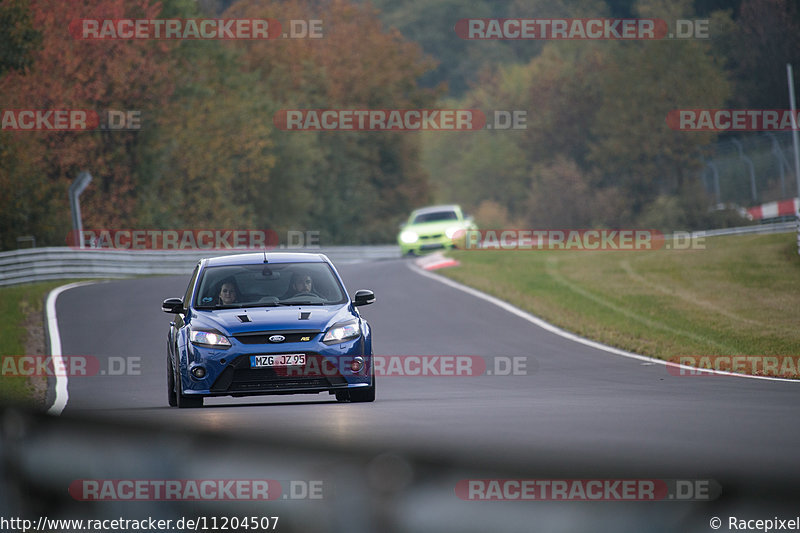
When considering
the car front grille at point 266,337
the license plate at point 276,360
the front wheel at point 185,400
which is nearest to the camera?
the license plate at point 276,360

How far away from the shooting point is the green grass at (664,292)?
2127cm

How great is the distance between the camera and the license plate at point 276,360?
11734 millimetres

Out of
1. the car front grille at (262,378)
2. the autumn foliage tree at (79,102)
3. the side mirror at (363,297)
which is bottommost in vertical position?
the car front grille at (262,378)

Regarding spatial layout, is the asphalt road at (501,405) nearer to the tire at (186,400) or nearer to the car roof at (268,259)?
the tire at (186,400)

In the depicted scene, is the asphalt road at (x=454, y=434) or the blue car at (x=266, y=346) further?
the blue car at (x=266, y=346)

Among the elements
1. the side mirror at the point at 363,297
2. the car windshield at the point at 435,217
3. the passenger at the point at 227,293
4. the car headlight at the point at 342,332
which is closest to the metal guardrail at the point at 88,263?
the car windshield at the point at 435,217

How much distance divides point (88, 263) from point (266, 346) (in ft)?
75.1

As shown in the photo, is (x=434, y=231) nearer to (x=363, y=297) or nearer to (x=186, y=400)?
(x=363, y=297)

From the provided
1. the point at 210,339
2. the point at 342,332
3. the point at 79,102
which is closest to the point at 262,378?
the point at 210,339

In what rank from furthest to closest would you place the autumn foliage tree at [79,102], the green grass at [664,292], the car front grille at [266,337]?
1. the autumn foliage tree at [79,102]
2. the green grass at [664,292]
3. the car front grille at [266,337]

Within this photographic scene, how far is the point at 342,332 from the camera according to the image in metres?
12.1

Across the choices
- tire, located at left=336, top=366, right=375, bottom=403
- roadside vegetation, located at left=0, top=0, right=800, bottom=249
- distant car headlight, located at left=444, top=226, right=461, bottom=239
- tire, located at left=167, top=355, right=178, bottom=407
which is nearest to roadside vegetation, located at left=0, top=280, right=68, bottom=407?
tire, located at left=167, top=355, right=178, bottom=407

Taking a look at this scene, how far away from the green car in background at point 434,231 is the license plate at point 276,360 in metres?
30.8

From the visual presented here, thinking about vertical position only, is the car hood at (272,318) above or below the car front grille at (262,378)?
above
